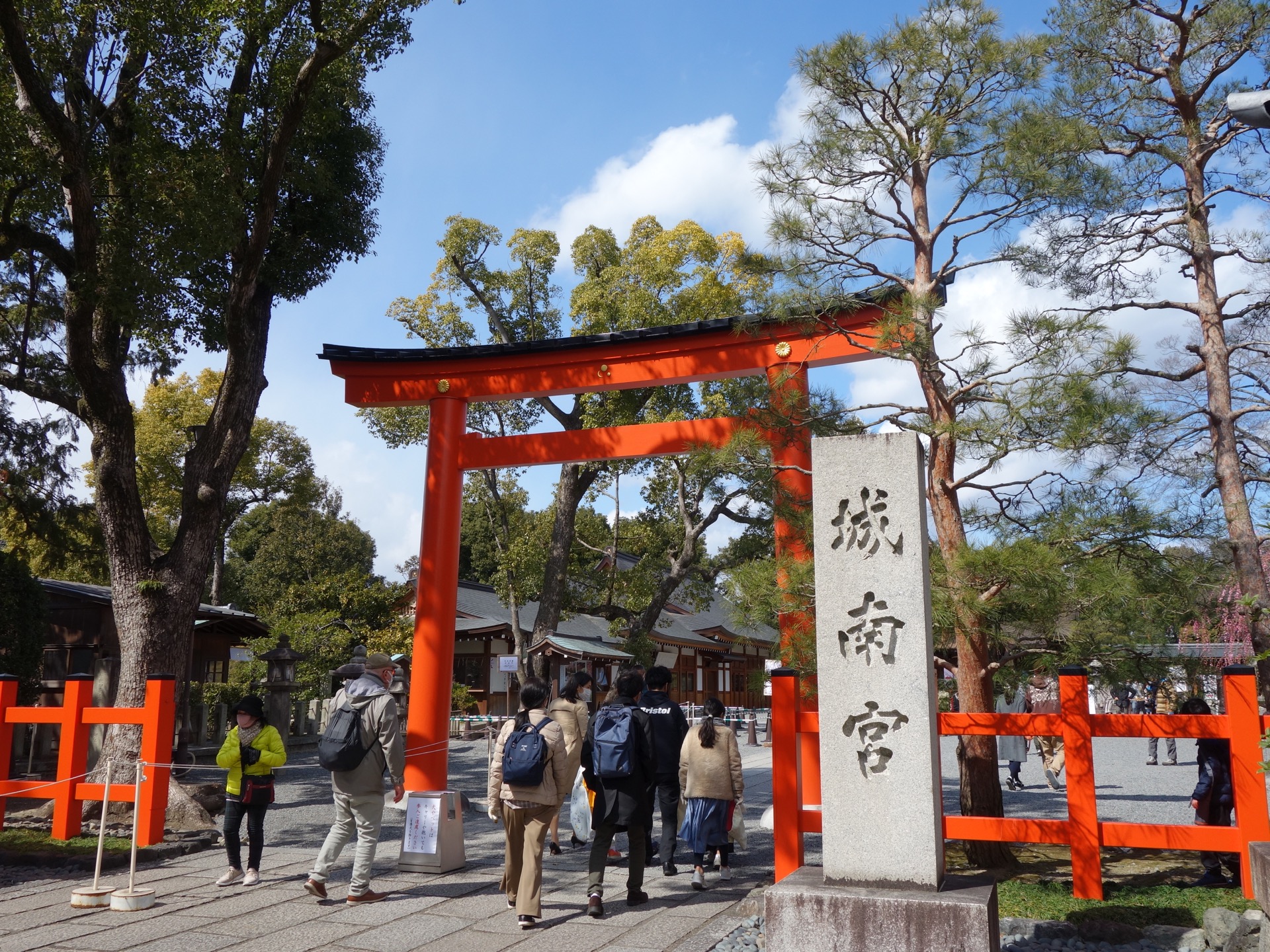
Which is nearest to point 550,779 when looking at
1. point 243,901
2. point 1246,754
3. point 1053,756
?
point 243,901

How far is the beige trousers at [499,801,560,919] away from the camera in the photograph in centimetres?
538

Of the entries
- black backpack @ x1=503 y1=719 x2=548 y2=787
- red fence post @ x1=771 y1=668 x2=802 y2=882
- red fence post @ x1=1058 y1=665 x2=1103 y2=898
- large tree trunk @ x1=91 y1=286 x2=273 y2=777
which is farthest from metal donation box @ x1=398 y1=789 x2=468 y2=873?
red fence post @ x1=1058 y1=665 x2=1103 y2=898

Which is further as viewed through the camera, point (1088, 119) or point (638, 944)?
point (1088, 119)

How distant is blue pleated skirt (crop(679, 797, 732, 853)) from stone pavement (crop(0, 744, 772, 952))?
299 mm

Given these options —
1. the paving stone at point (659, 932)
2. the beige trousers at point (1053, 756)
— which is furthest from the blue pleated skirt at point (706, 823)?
the beige trousers at point (1053, 756)

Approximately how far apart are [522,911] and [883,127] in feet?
19.7

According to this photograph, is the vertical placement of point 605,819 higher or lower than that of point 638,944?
higher

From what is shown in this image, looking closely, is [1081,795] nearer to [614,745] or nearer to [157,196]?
[614,745]

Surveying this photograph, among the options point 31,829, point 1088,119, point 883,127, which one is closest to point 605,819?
point 883,127

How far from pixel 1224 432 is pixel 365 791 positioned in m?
7.18

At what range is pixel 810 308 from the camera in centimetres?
734

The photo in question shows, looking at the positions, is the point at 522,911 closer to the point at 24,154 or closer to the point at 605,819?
the point at 605,819

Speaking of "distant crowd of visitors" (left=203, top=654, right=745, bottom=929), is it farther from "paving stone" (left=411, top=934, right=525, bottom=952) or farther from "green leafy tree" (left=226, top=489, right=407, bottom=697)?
"green leafy tree" (left=226, top=489, right=407, bottom=697)

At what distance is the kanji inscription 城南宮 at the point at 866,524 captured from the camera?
4.52 m
